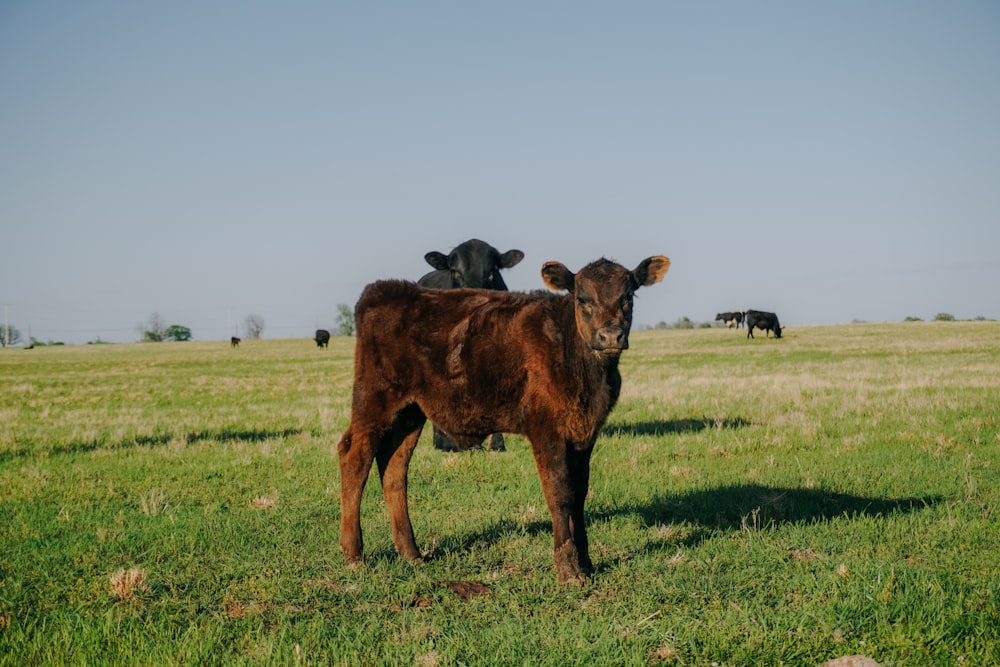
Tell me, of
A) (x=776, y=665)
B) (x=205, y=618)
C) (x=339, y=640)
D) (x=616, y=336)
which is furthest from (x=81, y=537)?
(x=776, y=665)

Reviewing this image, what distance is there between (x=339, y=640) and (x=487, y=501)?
3.80 metres

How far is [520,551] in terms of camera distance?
6477mm

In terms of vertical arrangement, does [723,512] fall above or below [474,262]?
below

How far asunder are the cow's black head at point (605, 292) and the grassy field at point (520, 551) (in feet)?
5.73

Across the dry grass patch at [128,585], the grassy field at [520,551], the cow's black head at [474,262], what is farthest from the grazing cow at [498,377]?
the cow's black head at [474,262]

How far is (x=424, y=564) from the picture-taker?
623cm

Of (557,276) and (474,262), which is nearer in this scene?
(557,276)

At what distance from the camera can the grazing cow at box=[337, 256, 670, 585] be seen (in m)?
5.77

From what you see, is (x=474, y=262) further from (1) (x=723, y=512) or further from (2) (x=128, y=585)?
(2) (x=128, y=585)

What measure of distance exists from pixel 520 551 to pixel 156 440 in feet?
29.9

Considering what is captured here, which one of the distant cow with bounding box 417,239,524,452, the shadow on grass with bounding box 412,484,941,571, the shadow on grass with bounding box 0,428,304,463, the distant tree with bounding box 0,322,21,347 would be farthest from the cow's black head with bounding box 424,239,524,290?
the distant tree with bounding box 0,322,21,347

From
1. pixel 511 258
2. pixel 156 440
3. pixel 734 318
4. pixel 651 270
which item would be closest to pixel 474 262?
pixel 511 258

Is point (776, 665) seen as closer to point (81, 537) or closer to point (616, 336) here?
point (616, 336)

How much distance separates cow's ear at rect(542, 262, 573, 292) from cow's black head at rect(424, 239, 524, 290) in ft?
14.4
